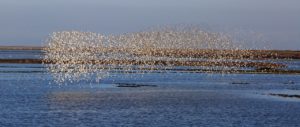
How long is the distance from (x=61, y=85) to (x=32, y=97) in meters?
15.0

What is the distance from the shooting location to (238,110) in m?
46.3

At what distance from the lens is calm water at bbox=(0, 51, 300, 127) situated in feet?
129

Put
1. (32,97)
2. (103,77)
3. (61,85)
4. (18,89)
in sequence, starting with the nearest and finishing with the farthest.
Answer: (32,97)
(18,89)
(61,85)
(103,77)

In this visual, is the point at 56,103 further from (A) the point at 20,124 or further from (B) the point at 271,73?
(B) the point at 271,73

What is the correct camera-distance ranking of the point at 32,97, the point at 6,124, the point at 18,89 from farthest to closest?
the point at 18,89 < the point at 32,97 < the point at 6,124

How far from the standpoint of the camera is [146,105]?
1919 inches

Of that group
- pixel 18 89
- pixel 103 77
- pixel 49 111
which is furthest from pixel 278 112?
pixel 103 77

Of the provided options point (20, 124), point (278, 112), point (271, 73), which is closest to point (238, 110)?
A: point (278, 112)

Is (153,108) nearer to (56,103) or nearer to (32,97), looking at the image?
(56,103)

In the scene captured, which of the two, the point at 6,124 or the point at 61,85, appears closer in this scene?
the point at 6,124

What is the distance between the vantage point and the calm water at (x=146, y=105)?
39375mm

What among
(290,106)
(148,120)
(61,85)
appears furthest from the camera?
(61,85)

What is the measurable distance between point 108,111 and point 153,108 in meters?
3.77

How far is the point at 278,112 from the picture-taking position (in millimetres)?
44906
